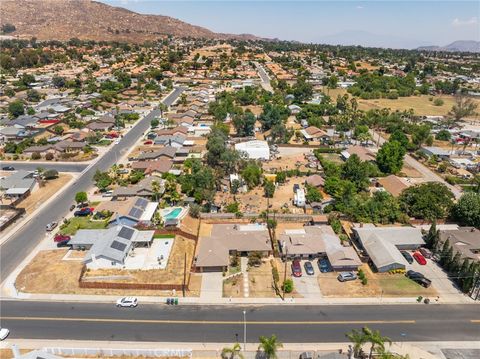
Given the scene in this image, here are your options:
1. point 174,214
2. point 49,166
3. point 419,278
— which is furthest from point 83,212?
point 419,278

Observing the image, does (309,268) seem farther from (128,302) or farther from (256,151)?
(256,151)

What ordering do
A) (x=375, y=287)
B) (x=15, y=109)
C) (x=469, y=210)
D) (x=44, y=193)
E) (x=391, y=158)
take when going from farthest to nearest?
(x=15, y=109) < (x=391, y=158) < (x=44, y=193) < (x=469, y=210) < (x=375, y=287)

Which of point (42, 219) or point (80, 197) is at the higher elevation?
point (80, 197)

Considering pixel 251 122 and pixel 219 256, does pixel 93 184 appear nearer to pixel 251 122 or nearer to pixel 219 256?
pixel 219 256

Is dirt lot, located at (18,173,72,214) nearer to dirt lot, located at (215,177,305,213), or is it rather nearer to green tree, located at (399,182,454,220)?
dirt lot, located at (215,177,305,213)

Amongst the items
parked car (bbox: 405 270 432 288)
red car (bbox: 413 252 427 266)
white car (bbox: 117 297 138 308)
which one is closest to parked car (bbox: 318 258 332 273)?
parked car (bbox: 405 270 432 288)

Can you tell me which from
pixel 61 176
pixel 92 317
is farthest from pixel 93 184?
pixel 92 317
